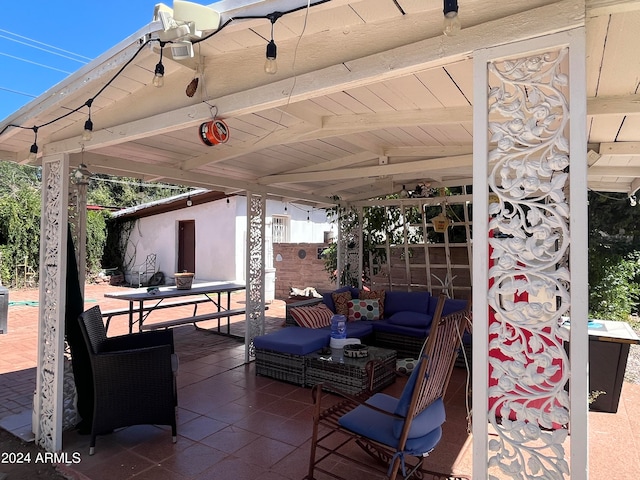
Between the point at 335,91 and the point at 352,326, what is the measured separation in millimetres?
4051

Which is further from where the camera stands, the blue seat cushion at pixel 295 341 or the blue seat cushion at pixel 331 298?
the blue seat cushion at pixel 331 298

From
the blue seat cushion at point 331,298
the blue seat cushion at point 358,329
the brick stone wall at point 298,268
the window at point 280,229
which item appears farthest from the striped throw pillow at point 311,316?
the window at point 280,229

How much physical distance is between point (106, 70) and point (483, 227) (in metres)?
2.22

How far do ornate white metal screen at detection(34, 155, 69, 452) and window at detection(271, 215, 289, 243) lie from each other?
870 centimetres

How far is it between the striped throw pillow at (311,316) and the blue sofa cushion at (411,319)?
927 millimetres

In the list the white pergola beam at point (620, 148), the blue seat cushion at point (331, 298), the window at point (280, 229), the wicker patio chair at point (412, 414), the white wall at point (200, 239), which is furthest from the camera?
the window at point (280, 229)

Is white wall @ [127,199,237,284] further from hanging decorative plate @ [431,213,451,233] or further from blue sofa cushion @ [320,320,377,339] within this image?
hanging decorative plate @ [431,213,451,233]

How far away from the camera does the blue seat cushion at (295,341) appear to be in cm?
446

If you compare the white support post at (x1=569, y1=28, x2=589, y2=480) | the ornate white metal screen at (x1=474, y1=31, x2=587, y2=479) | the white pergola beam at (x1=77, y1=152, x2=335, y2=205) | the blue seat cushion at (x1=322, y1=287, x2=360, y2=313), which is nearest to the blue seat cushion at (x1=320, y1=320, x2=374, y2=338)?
the blue seat cushion at (x1=322, y1=287, x2=360, y2=313)

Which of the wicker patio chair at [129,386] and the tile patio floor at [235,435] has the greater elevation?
the wicker patio chair at [129,386]

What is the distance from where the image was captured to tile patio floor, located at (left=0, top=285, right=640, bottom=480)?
2.79 meters

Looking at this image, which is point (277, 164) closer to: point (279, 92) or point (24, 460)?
point (279, 92)

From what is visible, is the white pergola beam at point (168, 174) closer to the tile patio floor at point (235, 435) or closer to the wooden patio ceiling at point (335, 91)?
the wooden patio ceiling at point (335, 91)

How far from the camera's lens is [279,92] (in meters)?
2.07
